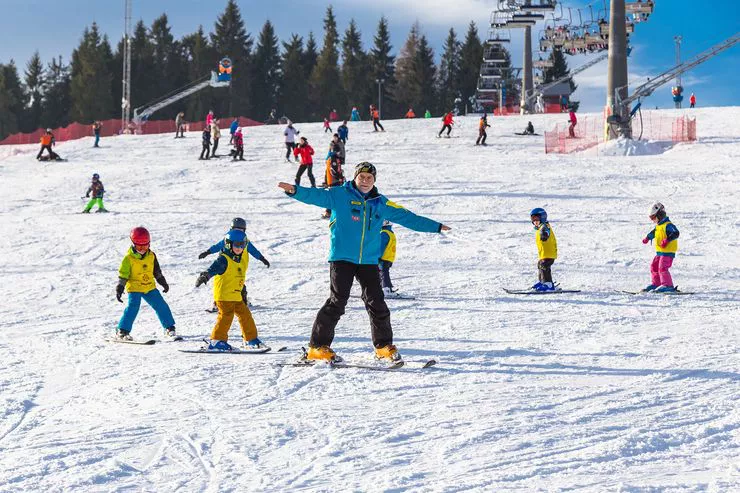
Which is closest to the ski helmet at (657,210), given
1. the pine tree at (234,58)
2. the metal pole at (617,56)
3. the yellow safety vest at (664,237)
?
the yellow safety vest at (664,237)

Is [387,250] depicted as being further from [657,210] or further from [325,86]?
[325,86]

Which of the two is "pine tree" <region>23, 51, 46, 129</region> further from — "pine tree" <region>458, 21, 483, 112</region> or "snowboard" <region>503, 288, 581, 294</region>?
"snowboard" <region>503, 288, 581, 294</region>

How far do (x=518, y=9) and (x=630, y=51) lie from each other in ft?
27.0

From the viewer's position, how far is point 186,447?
172 inches

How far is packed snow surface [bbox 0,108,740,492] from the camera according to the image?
4.06 metres

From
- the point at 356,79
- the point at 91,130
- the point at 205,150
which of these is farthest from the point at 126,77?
the point at 356,79

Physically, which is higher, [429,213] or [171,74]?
[171,74]

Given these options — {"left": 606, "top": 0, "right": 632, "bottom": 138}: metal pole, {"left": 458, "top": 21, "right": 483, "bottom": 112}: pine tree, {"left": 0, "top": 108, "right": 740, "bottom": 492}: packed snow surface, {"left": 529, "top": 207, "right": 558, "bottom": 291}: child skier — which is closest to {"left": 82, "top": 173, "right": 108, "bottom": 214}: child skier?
{"left": 0, "top": 108, "right": 740, "bottom": 492}: packed snow surface

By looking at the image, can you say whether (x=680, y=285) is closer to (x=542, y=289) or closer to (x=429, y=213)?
(x=542, y=289)

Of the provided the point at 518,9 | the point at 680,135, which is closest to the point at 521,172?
the point at 680,135

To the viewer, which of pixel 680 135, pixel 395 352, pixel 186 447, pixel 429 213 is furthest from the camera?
pixel 680 135

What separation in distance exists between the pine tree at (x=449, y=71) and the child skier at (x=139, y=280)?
74.7 meters

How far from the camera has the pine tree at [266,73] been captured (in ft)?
252

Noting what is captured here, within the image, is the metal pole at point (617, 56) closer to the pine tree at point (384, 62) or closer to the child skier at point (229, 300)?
the child skier at point (229, 300)
